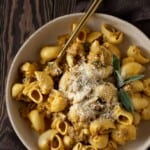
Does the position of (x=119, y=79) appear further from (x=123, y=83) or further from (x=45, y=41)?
(x=45, y=41)

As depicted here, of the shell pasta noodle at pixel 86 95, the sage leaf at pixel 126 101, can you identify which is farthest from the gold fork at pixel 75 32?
the sage leaf at pixel 126 101

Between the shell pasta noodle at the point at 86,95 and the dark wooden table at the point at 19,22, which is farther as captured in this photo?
the dark wooden table at the point at 19,22

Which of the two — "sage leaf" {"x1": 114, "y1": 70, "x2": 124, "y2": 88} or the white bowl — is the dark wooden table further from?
"sage leaf" {"x1": 114, "y1": 70, "x2": 124, "y2": 88}

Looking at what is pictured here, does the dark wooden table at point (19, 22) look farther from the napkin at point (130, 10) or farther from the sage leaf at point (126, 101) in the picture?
the sage leaf at point (126, 101)

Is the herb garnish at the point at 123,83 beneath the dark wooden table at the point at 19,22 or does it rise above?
beneath

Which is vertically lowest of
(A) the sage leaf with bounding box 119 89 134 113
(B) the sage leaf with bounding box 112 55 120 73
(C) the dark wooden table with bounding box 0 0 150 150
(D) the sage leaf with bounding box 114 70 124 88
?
(A) the sage leaf with bounding box 119 89 134 113

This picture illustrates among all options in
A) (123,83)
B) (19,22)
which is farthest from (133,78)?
(19,22)

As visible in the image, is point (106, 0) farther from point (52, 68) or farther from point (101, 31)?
point (52, 68)

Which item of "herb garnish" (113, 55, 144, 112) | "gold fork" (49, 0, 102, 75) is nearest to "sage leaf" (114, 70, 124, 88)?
"herb garnish" (113, 55, 144, 112)
